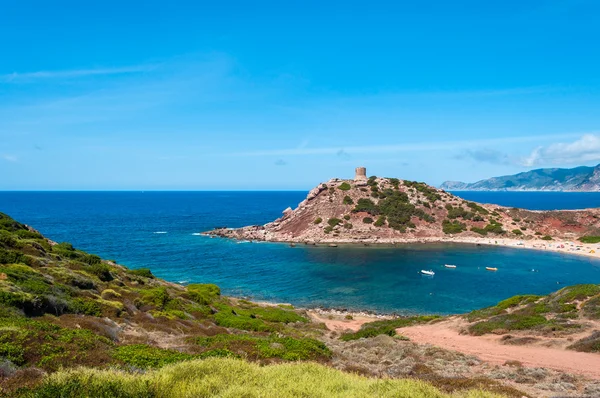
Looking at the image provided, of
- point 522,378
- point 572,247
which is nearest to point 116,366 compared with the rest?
point 522,378

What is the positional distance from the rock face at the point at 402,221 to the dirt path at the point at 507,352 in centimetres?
6808

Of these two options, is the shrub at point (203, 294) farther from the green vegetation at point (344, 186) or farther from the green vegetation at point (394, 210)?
the green vegetation at point (344, 186)

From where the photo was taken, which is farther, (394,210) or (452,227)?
(394,210)

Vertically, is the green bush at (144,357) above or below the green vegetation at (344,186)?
below

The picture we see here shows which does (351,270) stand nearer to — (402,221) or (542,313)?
(542,313)

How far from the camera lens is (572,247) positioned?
84000 mm

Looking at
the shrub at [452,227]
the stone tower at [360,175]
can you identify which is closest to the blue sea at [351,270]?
the shrub at [452,227]

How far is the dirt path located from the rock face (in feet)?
223

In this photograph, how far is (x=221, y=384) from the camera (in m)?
8.38

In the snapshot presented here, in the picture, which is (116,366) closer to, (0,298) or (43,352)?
(43,352)

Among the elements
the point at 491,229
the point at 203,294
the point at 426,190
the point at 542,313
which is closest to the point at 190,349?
the point at 203,294

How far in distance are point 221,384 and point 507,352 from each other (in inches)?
749

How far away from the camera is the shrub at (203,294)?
32.6m

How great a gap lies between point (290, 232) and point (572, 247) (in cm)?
6887
